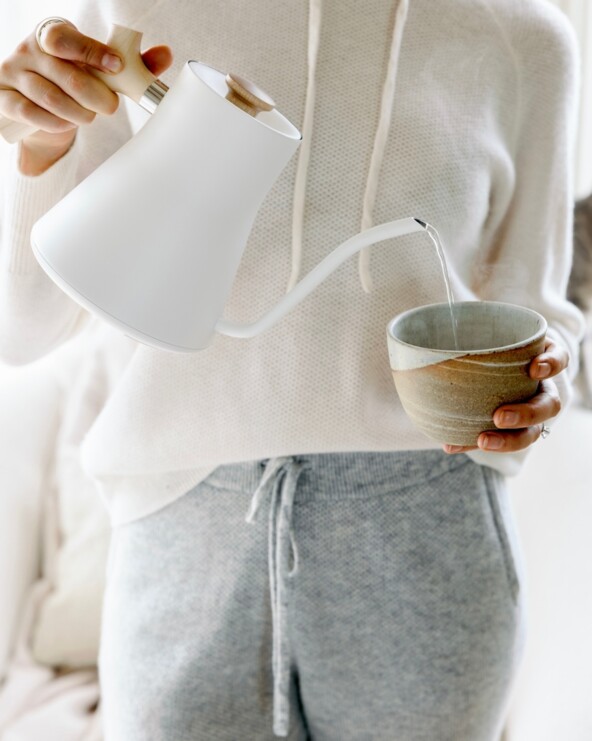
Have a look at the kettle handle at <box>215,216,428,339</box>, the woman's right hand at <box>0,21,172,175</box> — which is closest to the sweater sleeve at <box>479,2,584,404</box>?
the kettle handle at <box>215,216,428,339</box>

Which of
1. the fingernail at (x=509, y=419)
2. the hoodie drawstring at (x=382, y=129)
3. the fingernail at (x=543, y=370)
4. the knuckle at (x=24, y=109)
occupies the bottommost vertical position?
the fingernail at (x=509, y=419)

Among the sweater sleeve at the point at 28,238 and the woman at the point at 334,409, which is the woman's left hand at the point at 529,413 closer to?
the woman at the point at 334,409

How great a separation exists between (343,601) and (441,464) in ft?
0.49

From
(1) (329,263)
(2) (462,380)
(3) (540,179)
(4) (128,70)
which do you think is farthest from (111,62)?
(3) (540,179)

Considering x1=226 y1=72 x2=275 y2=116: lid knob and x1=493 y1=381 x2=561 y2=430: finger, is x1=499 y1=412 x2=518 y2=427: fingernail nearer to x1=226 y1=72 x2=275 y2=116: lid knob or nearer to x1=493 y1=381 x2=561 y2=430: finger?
x1=493 y1=381 x2=561 y2=430: finger

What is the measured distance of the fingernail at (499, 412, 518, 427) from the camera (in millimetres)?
608

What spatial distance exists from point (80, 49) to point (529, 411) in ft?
1.21

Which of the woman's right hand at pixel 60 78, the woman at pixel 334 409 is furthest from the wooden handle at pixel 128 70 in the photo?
the woman at pixel 334 409

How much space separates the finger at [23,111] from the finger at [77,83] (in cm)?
2

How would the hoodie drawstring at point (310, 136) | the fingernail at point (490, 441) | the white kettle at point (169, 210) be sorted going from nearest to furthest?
the white kettle at point (169, 210) → the fingernail at point (490, 441) → the hoodie drawstring at point (310, 136)

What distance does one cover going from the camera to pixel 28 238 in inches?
29.5

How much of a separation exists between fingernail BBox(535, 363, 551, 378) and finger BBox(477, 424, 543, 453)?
0.16 feet

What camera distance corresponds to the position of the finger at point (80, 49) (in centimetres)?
55

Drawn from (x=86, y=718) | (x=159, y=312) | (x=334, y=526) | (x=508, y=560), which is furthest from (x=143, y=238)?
(x=86, y=718)
